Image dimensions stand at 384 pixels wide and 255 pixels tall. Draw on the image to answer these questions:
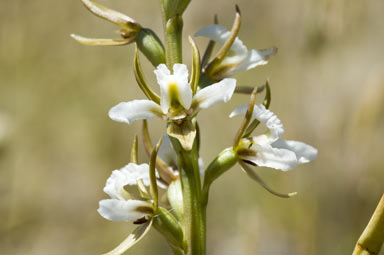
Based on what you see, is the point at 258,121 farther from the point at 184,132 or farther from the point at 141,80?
the point at 141,80

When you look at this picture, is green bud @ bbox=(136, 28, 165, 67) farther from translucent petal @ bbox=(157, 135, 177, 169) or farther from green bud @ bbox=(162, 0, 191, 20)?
translucent petal @ bbox=(157, 135, 177, 169)

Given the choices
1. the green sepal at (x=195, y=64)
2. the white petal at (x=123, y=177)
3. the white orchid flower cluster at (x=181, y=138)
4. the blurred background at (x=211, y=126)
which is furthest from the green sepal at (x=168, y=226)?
the blurred background at (x=211, y=126)

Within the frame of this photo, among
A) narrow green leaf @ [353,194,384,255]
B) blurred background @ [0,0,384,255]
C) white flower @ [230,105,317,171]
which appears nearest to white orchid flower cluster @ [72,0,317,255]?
white flower @ [230,105,317,171]

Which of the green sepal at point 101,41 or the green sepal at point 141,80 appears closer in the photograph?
the green sepal at point 141,80

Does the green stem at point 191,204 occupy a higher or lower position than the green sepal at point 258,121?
lower

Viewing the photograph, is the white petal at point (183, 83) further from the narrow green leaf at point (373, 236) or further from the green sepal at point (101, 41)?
the narrow green leaf at point (373, 236)

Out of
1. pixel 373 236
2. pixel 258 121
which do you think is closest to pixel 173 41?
pixel 258 121

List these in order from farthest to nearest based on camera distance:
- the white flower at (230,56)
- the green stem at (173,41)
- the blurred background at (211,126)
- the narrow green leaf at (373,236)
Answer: the blurred background at (211,126)
the white flower at (230,56)
the green stem at (173,41)
the narrow green leaf at (373,236)
